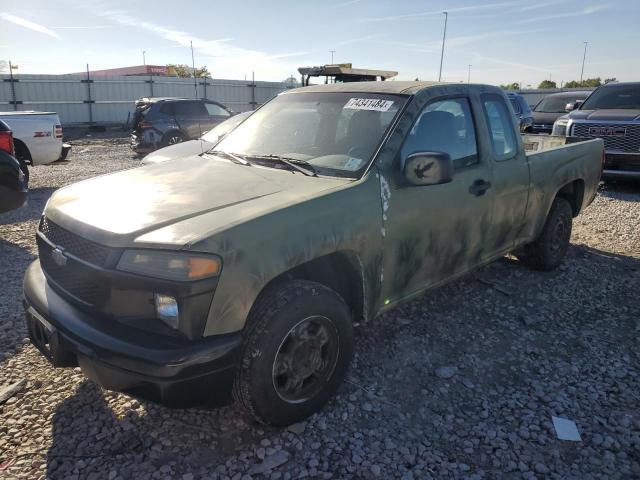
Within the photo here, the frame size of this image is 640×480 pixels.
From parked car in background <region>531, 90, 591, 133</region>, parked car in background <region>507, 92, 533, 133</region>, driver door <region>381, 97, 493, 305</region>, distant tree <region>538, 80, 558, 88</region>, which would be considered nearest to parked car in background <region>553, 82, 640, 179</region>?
parked car in background <region>507, 92, 533, 133</region>

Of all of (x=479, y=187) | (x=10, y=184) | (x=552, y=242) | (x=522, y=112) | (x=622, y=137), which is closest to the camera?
(x=479, y=187)

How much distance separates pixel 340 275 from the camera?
118 inches

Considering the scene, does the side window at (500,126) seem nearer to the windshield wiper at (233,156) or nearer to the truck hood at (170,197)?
the truck hood at (170,197)

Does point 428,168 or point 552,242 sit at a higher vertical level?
point 428,168

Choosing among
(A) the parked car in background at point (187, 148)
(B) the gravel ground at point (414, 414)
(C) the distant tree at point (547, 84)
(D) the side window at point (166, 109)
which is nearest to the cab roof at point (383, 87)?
(B) the gravel ground at point (414, 414)

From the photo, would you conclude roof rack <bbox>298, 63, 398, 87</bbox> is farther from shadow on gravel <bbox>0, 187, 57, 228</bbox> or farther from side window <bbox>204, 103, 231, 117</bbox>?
shadow on gravel <bbox>0, 187, 57, 228</bbox>

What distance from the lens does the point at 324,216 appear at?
2.62 metres

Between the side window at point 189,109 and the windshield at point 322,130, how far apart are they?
1052 centimetres

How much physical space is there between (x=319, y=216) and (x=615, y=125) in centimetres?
881

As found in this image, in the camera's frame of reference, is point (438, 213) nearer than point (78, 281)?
No

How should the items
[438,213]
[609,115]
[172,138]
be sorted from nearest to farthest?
[438,213] < [609,115] < [172,138]

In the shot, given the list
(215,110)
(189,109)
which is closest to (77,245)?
(189,109)

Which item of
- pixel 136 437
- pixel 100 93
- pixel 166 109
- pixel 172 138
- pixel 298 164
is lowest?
pixel 136 437

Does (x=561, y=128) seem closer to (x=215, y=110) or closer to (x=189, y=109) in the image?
(x=215, y=110)
